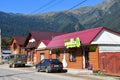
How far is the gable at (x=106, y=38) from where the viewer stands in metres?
36.3

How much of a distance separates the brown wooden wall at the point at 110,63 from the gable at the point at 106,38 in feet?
11.9

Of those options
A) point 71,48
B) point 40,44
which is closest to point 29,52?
point 40,44

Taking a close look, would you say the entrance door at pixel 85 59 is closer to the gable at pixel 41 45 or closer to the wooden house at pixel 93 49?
the wooden house at pixel 93 49

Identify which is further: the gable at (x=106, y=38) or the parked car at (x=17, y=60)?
the parked car at (x=17, y=60)

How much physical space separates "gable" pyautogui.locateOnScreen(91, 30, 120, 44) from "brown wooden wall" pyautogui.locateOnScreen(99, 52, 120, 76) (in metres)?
3.62

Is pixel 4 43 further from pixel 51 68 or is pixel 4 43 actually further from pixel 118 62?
pixel 118 62

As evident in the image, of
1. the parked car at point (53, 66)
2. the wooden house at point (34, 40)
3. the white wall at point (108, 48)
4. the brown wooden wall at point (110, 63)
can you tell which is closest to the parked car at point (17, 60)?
the wooden house at point (34, 40)

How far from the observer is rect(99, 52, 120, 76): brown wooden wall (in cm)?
2892

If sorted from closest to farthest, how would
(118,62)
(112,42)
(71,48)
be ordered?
(118,62) < (112,42) < (71,48)

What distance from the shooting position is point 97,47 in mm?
35281

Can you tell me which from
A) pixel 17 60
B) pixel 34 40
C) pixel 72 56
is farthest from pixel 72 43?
pixel 34 40

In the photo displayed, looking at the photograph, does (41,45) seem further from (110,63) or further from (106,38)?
(110,63)

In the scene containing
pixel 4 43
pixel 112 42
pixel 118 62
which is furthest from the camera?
pixel 4 43

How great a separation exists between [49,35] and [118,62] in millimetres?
32680
